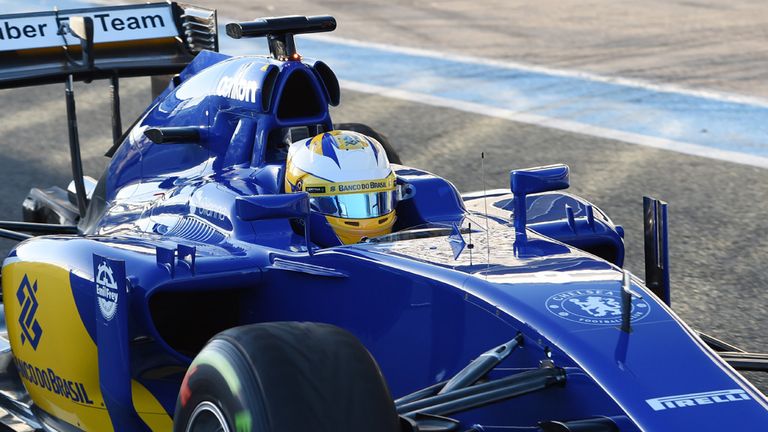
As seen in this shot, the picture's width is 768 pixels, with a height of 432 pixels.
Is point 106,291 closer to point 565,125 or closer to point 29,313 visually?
point 29,313

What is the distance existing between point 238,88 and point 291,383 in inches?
91.2

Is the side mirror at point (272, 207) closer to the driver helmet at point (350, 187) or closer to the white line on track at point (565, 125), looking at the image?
the driver helmet at point (350, 187)

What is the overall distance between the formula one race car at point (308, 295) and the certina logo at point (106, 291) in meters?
0.01

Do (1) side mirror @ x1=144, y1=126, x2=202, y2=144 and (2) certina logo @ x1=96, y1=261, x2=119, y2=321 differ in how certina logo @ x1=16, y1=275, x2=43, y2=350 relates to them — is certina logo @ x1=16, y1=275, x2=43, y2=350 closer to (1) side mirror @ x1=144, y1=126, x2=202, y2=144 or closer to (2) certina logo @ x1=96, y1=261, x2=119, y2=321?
(2) certina logo @ x1=96, y1=261, x2=119, y2=321

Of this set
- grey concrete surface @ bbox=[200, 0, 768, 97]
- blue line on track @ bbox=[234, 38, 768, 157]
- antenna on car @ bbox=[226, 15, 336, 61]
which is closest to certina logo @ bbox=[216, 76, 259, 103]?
antenna on car @ bbox=[226, 15, 336, 61]

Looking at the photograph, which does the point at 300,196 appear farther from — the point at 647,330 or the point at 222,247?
the point at 647,330

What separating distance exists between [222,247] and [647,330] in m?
1.79

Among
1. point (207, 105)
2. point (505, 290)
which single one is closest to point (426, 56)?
point (207, 105)

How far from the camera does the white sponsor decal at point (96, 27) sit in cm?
683

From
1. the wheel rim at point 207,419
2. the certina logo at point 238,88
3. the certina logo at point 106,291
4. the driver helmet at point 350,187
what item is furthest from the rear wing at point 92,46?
the wheel rim at point 207,419

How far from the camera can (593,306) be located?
13.3 ft

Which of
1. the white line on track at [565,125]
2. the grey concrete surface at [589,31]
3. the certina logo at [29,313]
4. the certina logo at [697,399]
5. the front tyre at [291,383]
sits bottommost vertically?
the white line on track at [565,125]

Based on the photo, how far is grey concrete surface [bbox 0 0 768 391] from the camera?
7.69m

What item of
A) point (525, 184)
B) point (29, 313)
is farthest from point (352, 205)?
point (29, 313)
